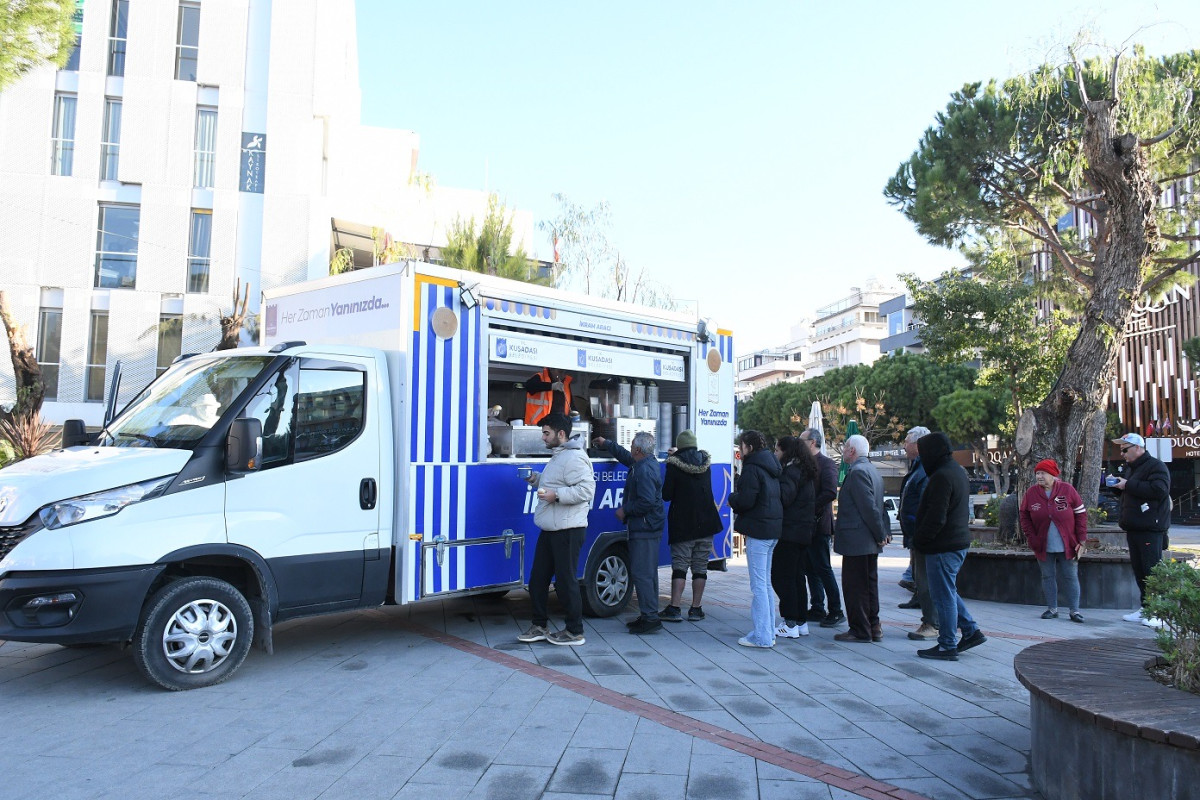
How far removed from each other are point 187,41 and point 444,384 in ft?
75.5

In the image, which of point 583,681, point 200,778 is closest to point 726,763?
point 583,681

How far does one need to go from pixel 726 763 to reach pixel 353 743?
200 centimetres

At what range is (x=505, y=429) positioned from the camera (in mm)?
7707

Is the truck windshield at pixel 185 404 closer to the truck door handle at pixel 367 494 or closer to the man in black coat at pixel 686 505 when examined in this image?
the truck door handle at pixel 367 494

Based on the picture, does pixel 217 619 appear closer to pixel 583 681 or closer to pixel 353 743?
pixel 353 743

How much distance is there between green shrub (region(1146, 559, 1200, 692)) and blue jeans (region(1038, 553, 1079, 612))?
4.97 metres

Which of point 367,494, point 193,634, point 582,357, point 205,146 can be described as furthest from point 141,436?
point 205,146

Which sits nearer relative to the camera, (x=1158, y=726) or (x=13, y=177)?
(x=1158, y=726)

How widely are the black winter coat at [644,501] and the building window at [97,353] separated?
2078 centimetres

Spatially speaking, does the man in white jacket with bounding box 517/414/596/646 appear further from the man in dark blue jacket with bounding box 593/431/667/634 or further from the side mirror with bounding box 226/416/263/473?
the side mirror with bounding box 226/416/263/473

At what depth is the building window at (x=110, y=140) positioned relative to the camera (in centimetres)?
2397

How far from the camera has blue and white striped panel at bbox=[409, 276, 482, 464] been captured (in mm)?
6812

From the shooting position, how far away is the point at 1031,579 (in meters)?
10.0

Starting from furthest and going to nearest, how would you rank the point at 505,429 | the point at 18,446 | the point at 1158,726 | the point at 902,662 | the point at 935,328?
1. the point at 935,328
2. the point at 18,446
3. the point at 505,429
4. the point at 902,662
5. the point at 1158,726
